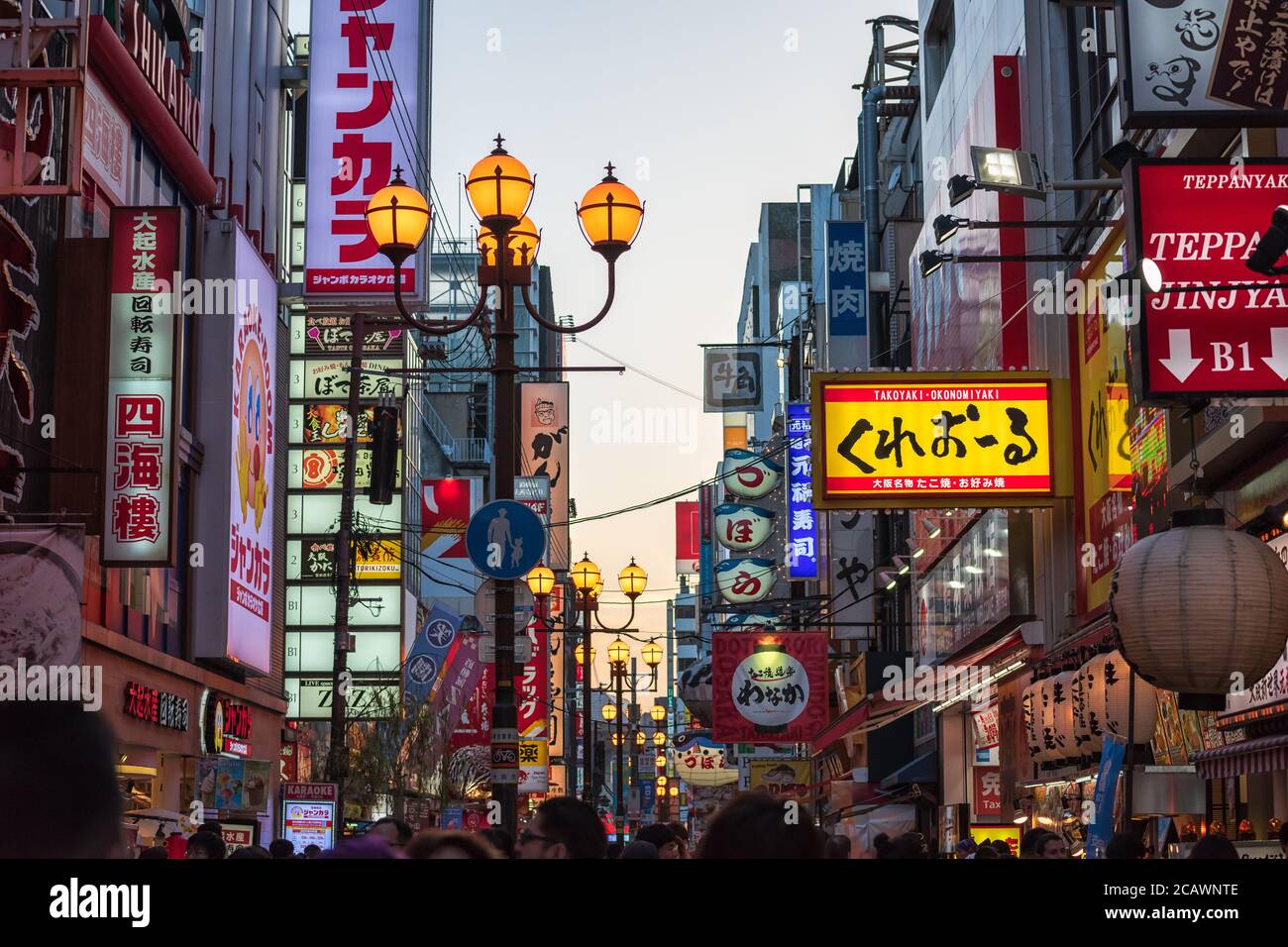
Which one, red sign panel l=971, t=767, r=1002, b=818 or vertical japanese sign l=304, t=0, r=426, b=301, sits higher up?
vertical japanese sign l=304, t=0, r=426, b=301

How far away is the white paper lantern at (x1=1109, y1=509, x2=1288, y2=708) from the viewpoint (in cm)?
1020

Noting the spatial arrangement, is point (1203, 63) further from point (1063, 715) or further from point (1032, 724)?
point (1032, 724)

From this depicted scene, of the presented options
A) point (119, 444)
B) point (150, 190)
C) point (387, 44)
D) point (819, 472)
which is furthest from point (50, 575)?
point (387, 44)

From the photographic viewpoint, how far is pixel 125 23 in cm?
2377

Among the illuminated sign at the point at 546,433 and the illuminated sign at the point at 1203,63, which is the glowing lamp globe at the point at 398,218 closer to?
the illuminated sign at the point at 1203,63

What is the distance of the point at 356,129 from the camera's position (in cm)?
3394

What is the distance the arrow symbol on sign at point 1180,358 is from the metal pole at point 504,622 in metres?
5.69

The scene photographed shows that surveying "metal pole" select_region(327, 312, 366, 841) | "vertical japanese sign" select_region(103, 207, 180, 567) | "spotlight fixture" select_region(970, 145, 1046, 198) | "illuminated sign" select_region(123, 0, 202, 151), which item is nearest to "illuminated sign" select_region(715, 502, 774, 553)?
"metal pole" select_region(327, 312, 366, 841)

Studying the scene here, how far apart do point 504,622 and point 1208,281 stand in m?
6.68

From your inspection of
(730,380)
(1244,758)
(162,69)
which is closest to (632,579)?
(162,69)

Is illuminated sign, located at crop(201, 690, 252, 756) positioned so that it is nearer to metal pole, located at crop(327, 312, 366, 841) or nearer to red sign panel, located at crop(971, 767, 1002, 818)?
metal pole, located at crop(327, 312, 366, 841)

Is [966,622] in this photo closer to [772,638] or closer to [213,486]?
[772,638]

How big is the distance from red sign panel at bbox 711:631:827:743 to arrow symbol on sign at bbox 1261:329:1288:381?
2140 cm
